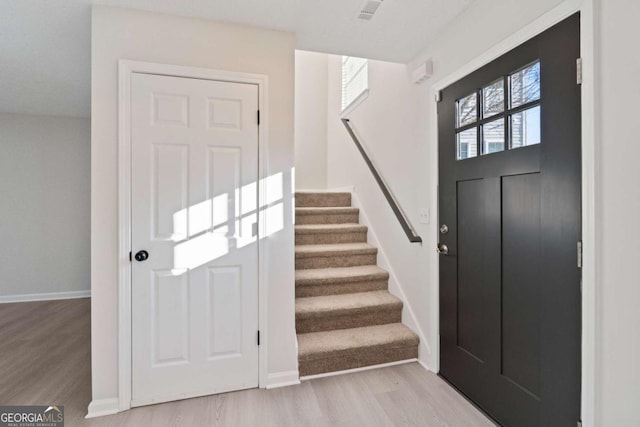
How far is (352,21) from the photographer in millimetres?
2107

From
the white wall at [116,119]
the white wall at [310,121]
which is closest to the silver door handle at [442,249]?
the white wall at [116,119]

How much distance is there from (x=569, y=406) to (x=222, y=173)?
227 centimetres

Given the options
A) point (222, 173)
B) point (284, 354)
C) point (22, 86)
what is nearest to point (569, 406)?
point (284, 354)

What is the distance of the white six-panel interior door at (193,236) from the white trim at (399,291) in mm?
1317

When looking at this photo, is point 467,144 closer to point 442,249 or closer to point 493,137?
point 493,137

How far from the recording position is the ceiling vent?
6.26 feet

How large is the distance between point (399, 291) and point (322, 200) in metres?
1.65

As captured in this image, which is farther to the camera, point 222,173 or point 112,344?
point 222,173

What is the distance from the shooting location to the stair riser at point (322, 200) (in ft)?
12.7

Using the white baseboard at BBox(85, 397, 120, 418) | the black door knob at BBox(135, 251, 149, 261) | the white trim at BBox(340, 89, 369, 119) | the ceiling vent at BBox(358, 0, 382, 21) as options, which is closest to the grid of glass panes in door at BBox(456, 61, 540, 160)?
the ceiling vent at BBox(358, 0, 382, 21)

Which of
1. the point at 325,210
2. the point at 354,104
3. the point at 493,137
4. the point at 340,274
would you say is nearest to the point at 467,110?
the point at 493,137

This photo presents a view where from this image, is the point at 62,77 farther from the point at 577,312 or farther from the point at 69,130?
the point at 577,312

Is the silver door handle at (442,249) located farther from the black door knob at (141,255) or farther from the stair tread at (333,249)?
the black door knob at (141,255)

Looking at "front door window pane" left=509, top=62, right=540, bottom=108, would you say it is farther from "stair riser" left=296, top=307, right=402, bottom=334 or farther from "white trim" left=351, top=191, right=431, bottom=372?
"stair riser" left=296, top=307, right=402, bottom=334
